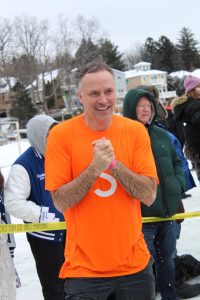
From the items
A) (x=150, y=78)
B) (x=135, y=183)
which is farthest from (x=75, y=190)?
(x=150, y=78)

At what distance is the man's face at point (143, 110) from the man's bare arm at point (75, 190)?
1477 millimetres

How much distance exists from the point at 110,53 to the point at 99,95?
85570mm

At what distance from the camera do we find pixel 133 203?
242 centimetres

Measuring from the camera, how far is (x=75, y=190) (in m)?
2.25

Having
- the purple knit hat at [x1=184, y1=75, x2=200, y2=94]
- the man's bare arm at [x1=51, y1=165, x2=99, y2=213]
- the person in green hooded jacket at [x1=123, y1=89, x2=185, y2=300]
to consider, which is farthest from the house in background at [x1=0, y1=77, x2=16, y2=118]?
the man's bare arm at [x1=51, y1=165, x2=99, y2=213]

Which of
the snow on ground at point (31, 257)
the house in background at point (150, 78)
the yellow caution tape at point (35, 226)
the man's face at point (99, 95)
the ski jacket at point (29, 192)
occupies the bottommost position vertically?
the snow on ground at point (31, 257)

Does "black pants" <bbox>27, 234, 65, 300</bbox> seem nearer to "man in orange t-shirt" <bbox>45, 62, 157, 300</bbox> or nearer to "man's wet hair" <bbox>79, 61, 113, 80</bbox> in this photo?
"man in orange t-shirt" <bbox>45, 62, 157, 300</bbox>

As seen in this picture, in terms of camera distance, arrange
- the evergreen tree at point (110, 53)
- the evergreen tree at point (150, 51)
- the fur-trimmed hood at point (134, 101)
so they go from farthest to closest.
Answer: the evergreen tree at point (150, 51) < the evergreen tree at point (110, 53) < the fur-trimmed hood at point (134, 101)

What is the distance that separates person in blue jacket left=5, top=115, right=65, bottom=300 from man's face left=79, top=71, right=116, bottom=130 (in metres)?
1.21

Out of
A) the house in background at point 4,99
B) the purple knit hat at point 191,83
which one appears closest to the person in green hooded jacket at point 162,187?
the purple knit hat at point 191,83

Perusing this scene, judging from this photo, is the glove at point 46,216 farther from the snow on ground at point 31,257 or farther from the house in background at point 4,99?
Answer: the house in background at point 4,99

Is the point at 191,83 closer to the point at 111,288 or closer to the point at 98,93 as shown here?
the point at 98,93

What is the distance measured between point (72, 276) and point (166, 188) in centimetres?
136

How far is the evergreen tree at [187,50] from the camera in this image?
287 feet
